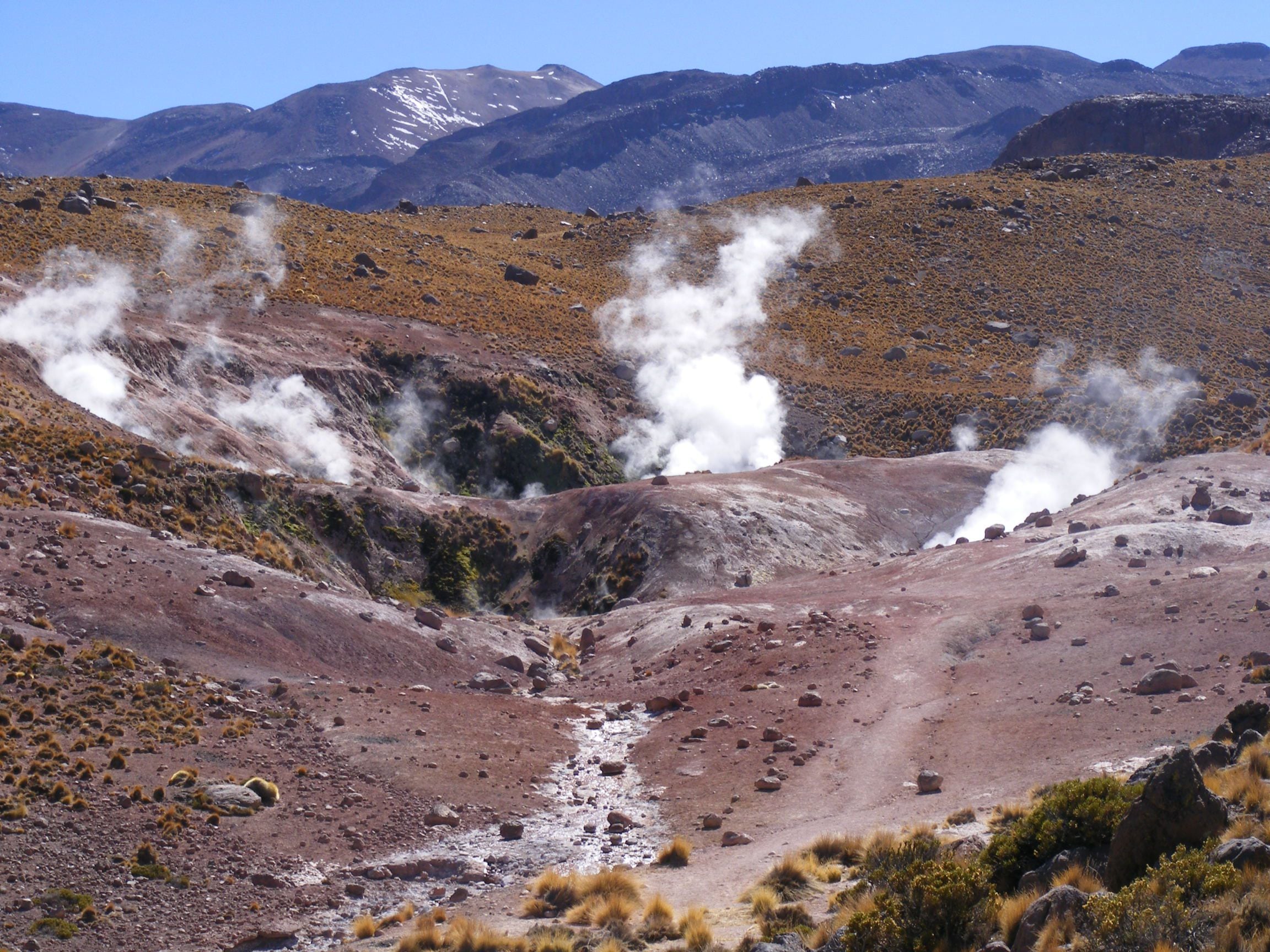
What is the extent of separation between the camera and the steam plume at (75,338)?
34.1 meters

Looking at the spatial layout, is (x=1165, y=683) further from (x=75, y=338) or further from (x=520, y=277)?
(x=520, y=277)

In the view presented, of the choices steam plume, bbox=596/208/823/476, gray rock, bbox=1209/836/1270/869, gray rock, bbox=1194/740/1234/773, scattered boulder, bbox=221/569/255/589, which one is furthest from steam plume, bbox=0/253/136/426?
gray rock, bbox=1209/836/1270/869

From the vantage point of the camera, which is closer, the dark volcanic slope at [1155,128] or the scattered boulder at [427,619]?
the scattered boulder at [427,619]

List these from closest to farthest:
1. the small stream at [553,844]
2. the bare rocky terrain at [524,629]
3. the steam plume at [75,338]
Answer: the bare rocky terrain at [524,629], the small stream at [553,844], the steam plume at [75,338]

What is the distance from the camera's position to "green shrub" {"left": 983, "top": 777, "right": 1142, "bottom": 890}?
11.6 meters

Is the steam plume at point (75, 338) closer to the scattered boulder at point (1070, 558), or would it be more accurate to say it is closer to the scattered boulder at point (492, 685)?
the scattered boulder at point (492, 685)

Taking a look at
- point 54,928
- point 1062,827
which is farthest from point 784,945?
point 54,928

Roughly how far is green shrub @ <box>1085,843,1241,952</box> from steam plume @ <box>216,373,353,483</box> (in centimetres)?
3128

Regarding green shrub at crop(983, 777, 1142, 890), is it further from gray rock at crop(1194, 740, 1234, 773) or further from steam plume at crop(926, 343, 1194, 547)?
steam plume at crop(926, 343, 1194, 547)

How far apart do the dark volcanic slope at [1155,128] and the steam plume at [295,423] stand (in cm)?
8633

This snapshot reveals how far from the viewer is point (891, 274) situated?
7088cm

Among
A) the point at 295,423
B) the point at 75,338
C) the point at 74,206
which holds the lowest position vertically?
the point at 295,423

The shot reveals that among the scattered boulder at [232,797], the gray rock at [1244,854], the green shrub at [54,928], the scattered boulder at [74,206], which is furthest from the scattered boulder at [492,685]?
the scattered boulder at [74,206]

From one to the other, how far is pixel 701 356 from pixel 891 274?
711 inches
